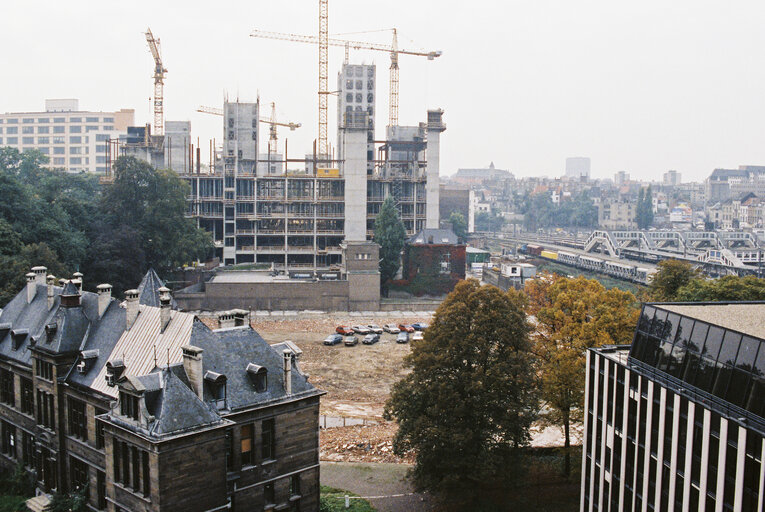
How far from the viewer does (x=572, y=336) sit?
37.7 m

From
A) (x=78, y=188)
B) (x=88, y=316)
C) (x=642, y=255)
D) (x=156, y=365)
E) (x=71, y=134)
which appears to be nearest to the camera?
(x=156, y=365)

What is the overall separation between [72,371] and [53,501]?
5776 millimetres

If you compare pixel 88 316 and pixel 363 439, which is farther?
pixel 363 439

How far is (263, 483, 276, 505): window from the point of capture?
29078mm

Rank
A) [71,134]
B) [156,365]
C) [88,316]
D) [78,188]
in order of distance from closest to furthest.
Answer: [156,365]
[88,316]
[78,188]
[71,134]

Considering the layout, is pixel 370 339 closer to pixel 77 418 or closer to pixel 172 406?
pixel 77 418

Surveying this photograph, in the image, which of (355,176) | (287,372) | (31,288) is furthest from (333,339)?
(355,176)

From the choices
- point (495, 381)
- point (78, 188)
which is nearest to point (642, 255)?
point (78, 188)

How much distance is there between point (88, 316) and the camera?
35219 millimetres

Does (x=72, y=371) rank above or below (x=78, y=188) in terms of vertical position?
below

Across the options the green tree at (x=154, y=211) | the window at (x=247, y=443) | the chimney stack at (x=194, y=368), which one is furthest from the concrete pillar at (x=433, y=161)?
the chimney stack at (x=194, y=368)

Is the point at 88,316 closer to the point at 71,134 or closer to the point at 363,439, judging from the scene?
the point at 363,439

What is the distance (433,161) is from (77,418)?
8051 centimetres

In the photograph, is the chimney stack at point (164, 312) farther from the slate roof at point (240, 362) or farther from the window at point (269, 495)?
the window at point (269, 495)
